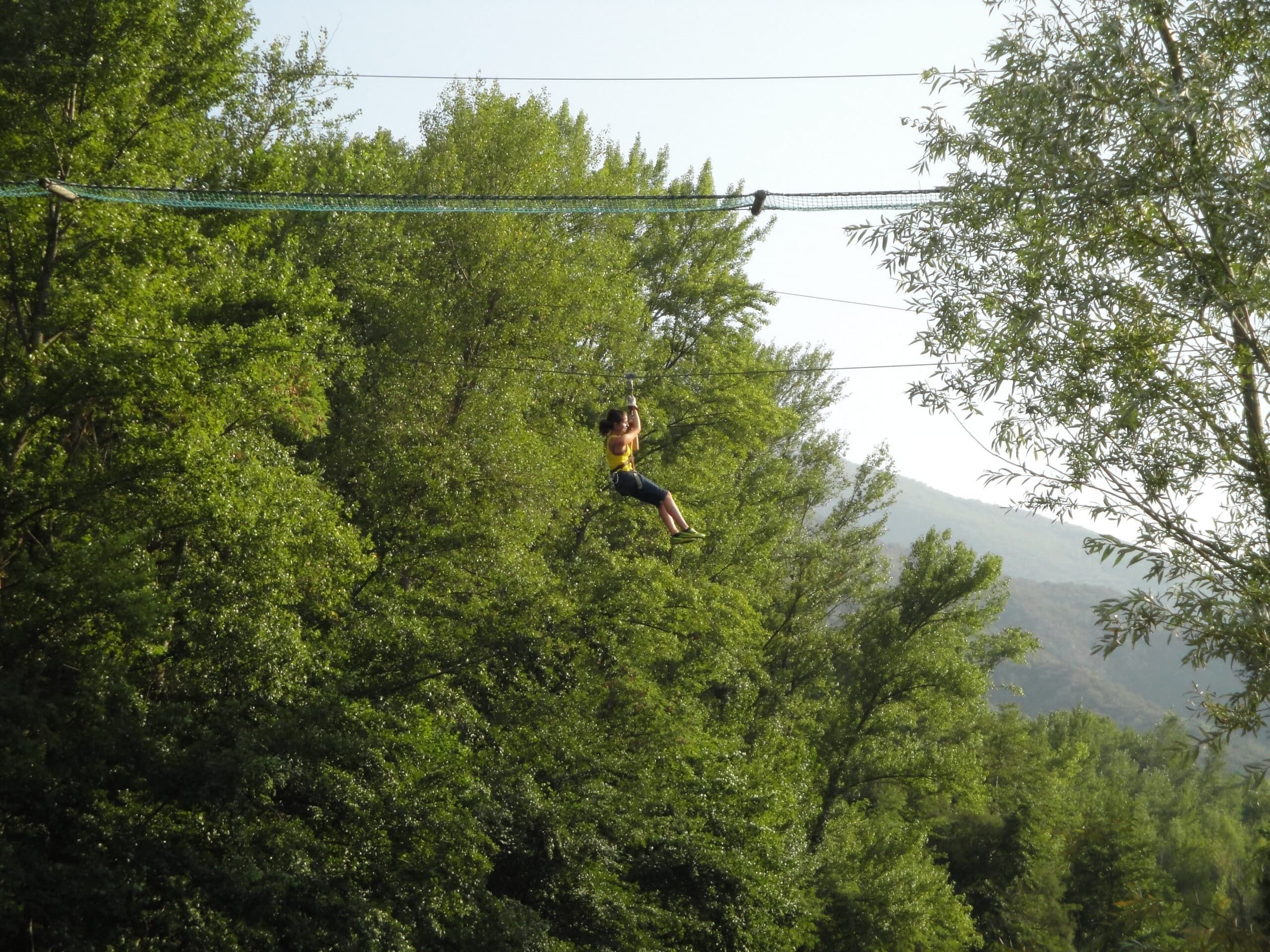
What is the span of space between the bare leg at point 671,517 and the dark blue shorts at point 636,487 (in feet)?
0.19

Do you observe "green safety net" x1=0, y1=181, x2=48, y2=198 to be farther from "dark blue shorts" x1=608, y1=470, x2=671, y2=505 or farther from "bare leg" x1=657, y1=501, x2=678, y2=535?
"bare leg" x1=657, y1=501, x2=678, y2=535

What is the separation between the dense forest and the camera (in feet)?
43.6

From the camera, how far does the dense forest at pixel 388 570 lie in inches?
523

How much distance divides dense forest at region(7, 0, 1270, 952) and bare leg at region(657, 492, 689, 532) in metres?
5.15

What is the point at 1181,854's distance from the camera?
5675 cm

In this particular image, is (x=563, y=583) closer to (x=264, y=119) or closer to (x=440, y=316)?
(x=440, y=316)

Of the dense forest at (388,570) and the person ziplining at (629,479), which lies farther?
the dense forest at (388,570)

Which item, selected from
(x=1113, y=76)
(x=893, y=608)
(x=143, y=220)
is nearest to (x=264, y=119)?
(x=143, y=220)

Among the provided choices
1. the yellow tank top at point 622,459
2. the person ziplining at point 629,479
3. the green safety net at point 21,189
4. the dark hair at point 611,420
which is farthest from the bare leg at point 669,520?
the green safety net at point 21,189

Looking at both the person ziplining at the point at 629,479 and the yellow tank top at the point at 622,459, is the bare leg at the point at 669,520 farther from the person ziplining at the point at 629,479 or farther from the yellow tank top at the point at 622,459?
the yellow tank top at the point at 622,459

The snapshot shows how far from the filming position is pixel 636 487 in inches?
459

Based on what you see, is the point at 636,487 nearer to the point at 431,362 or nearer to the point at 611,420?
the point at 611,420

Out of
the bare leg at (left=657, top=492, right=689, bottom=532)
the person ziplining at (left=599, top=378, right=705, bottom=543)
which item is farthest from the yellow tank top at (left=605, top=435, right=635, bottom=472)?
the bare leg at (left=657, top=492, right=689, bottom=532)

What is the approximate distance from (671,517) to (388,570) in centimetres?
770
